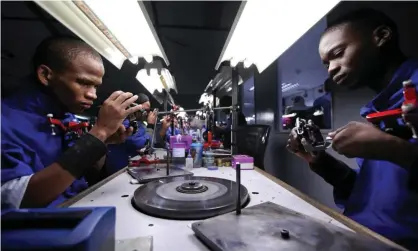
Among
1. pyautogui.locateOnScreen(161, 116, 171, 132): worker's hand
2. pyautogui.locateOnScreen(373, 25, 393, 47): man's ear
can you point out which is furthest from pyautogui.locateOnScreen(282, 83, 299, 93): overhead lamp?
pyautogui.locateOnScreen(373, 25, 393, 47): man's ear

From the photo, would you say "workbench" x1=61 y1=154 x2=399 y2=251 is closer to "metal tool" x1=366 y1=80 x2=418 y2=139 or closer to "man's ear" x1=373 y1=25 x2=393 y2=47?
"metal tool" x1=366 y1=80 x2=418 y2=139

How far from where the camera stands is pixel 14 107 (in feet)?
2.69

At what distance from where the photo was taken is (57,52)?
958mm

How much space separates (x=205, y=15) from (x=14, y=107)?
1.40 metres

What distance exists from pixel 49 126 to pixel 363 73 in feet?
4.94

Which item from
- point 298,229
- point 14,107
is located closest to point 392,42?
point 298,229

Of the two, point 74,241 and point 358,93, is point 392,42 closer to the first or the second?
point 358,93

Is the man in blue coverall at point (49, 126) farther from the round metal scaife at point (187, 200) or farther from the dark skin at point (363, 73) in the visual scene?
the dark skin at point (363, 73)

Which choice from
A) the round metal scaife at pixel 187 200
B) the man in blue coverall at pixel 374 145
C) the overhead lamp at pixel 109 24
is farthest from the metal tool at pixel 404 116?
the overhead lamp at pixel 109 24

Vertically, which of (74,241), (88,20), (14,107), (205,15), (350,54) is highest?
(205,15)

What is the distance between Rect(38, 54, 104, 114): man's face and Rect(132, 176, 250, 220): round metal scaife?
0.59 metres

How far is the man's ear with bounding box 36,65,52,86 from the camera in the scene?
35.7 inches

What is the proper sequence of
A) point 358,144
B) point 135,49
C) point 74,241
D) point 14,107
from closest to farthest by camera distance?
1. point 74,241
2. point 358,144
3. point 14,107
4. point 135,49

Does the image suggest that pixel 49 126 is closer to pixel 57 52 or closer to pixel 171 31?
pixel 57 52
